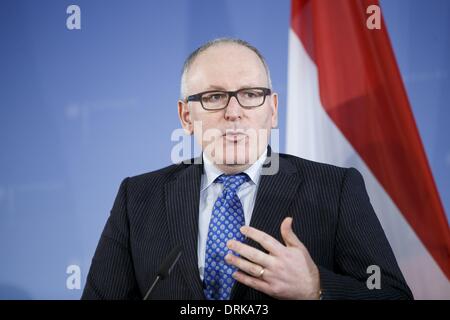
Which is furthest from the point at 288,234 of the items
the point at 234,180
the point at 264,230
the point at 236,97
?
the point at 236,97

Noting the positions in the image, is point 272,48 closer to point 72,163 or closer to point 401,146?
point 401,146

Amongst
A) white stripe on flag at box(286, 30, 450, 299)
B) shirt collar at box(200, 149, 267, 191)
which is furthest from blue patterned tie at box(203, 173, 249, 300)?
white stripe on flag at box(286, 30, 450, 299)

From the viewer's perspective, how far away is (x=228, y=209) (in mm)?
1574

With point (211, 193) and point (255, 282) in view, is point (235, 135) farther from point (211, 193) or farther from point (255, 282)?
point (255, 282)

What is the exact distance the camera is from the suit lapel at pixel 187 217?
152 centimetres

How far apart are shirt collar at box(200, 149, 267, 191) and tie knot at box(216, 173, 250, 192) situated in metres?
0.02

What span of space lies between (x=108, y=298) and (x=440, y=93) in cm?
168

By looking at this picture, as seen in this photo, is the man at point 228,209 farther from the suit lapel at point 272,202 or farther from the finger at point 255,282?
the finger at point 255,282

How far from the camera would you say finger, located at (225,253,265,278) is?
121cm

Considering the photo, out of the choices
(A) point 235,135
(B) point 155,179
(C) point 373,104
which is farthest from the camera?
(C) point 373,104

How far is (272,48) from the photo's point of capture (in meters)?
2.38

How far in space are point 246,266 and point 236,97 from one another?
0.65m

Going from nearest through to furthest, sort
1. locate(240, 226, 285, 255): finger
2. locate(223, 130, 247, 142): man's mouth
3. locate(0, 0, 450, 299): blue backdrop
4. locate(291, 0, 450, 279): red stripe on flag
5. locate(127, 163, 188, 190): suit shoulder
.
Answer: locate(240, 226, 285, 255): finger → locate(223, 130, 247, 142): man's mouth → locate(127, 163, 188, 190): suit shoulder → locate(291, 0, 450, 279): red stripe on flag → locate(0, 0, 450, 299): blue backdrop

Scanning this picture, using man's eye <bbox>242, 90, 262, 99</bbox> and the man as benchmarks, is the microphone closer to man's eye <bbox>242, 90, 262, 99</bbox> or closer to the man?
the man
